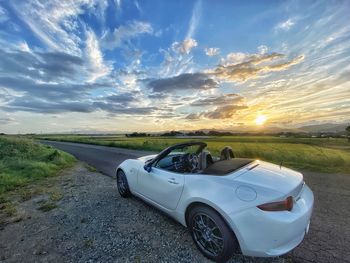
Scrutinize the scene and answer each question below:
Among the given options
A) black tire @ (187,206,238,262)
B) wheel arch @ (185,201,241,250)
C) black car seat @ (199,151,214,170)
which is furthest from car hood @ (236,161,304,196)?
black car seat @ (199,151,214,170)

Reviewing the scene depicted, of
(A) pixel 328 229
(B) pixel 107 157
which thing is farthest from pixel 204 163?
(B) pixel 107 157

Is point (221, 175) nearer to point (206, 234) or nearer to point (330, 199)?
point (206, 234)

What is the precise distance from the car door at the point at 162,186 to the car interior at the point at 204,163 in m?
0.22

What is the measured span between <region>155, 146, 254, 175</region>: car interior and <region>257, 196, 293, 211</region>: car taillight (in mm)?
683

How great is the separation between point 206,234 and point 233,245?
0.40 meters

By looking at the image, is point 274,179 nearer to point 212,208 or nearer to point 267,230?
point 267,230

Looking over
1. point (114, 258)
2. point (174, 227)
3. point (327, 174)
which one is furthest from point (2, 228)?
point (327, 174)

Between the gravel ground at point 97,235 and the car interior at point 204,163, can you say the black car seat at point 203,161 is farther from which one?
the gravel ground at point 97,235

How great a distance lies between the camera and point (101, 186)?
20.9 feet

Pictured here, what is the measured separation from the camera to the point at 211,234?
106 inches

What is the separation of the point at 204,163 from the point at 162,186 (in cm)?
82

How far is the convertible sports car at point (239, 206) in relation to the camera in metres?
2.26

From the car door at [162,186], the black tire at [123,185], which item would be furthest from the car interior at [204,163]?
the black tire at [123,185]

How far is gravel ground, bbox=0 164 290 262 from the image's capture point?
2.84 meters
